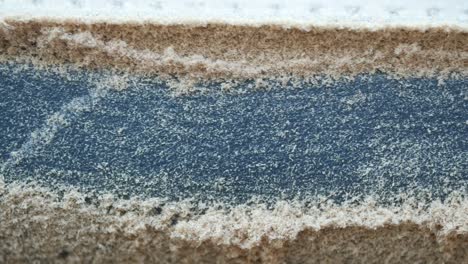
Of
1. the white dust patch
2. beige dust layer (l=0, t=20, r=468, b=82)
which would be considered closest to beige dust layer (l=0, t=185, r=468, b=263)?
the white dust patch

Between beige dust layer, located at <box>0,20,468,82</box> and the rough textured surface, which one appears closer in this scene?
the rough textured surface

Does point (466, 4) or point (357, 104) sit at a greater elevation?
point (466, 4)

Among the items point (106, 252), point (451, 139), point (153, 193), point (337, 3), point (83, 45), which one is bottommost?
point (106, 252)

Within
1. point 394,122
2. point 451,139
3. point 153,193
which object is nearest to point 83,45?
point 153,193

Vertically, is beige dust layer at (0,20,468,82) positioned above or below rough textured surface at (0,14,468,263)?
above

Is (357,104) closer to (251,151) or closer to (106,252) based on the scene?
(251,151)

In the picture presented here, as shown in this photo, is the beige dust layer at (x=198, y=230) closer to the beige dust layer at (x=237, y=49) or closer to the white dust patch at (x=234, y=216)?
the white dust patch at (x=234, y=216)

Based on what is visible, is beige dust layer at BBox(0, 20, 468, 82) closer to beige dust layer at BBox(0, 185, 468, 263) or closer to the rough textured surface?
the rough textured surface
